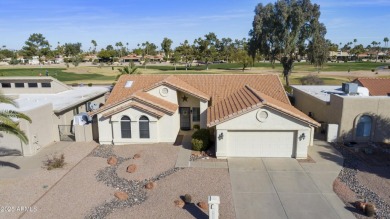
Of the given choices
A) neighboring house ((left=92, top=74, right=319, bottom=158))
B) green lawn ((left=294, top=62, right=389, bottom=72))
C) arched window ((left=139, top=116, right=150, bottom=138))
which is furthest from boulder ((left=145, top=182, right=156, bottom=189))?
green lawn ((left=294, top=62, right=389, bottom=72))

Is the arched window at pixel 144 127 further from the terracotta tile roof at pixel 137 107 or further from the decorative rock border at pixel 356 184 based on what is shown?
the decorative rock border at pixel 356 184

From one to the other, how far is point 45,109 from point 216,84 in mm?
13561

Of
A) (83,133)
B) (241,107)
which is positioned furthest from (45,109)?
(241,107)

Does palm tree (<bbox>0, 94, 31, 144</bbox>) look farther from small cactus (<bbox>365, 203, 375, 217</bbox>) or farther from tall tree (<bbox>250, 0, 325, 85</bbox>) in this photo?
tall tree (<bbox>250, 0, 325, 85</bbox>)

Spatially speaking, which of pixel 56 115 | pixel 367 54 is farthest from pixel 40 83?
pixel 367 54

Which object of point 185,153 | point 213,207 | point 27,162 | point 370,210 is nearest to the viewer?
point 213,207

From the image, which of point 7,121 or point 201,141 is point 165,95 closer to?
point 201,141

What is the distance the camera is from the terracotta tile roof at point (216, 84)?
24.2 metres

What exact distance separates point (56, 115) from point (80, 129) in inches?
91.2

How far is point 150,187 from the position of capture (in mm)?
14578

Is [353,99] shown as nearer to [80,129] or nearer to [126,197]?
[126,197]

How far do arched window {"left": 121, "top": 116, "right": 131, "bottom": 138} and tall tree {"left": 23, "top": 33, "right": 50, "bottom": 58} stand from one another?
129 metres

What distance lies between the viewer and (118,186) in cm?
1492

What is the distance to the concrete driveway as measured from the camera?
12500 millimetres
